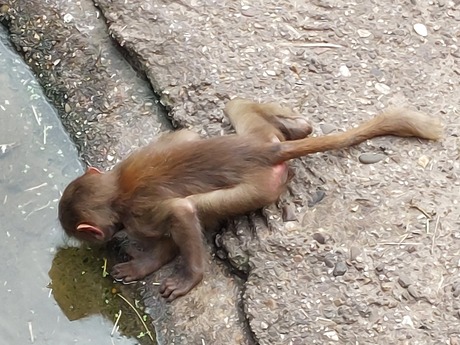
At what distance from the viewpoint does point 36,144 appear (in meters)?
5.11

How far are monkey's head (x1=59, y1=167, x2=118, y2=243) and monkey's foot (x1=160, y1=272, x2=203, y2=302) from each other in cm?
40

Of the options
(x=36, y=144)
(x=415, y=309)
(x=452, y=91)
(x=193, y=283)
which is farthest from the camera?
(x=36, y=144)

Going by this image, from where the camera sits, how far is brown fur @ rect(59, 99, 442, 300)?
4371 mm

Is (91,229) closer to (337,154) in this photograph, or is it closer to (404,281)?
(337,154)

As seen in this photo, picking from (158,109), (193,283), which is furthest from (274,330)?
(158,109)

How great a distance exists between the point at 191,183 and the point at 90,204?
0.49m

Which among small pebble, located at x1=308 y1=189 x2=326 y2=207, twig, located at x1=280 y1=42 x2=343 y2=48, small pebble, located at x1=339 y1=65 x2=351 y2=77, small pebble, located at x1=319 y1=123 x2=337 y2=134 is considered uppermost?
twig, located at x1=280 y1=42 x2=343 y2=48

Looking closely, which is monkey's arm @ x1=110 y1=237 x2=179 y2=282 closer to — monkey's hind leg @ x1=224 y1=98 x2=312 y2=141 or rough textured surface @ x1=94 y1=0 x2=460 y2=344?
rough textured surface @ x1=94 y1=0 x2=460 y2=344

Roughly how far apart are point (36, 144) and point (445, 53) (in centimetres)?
215

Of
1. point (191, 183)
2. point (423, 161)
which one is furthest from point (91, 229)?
point (423, 161)

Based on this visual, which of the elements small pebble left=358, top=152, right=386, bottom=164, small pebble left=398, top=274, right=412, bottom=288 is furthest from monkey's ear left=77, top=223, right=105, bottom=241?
small pebble left=398, top=274, right=412, bottom=288

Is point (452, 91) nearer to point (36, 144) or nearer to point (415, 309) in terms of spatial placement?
point (415, 309)

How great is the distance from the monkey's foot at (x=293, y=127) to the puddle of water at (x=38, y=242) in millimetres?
1107

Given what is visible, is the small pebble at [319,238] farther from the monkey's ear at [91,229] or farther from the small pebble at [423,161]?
the monkey's ear at [91,229]
